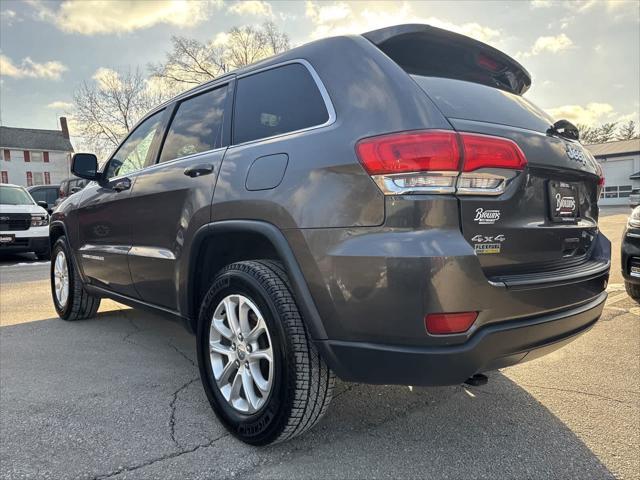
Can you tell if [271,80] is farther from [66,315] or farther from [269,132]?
[66,315]

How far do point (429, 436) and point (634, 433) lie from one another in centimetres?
102

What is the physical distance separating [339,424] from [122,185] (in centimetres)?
228

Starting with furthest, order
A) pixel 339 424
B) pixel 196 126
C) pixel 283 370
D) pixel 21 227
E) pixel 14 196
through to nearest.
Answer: pixel 14 196 → pixel 21 227 → pixel 196 126 → pixel 339 424 → pixel 283 370

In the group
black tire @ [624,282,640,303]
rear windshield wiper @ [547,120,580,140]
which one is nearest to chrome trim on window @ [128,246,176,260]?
rear windshield wiper @ [547,120,580,140]

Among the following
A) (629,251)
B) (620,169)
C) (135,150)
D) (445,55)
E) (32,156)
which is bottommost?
(629,251)

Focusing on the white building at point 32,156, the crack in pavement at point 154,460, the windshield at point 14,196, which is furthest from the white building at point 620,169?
the white building at point 32,156

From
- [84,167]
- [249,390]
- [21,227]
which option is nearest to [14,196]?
[21,227]

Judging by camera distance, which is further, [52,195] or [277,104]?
[52,195]

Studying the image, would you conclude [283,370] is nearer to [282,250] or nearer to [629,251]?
[282,250]

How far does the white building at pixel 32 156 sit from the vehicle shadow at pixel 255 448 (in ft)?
183

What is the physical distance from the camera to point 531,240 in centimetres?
201

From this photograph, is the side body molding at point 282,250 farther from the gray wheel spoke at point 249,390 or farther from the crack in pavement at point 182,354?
the crack in pavement at point 182,354

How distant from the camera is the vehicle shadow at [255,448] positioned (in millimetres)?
2088

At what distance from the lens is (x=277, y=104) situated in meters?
2.46
